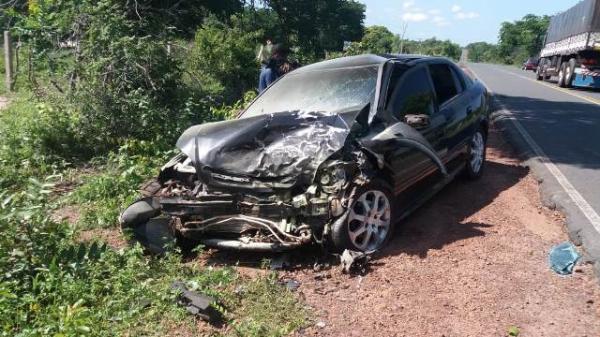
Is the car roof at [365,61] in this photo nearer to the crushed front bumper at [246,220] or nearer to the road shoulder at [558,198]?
the crushed front bumper at [246,220]

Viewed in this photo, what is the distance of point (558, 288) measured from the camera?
153 inches

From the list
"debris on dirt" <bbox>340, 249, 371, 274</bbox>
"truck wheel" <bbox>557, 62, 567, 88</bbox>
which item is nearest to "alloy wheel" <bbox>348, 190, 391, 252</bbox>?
"debris on dirt" <bbox>340, 249, 371, 274</bbox>

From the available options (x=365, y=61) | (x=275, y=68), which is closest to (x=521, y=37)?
(x=275, y=68)

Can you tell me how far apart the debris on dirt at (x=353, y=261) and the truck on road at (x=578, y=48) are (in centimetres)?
1904

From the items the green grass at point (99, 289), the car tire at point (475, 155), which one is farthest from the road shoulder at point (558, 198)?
the green grass at point (99, 289)

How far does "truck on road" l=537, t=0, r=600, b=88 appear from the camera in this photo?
773 inches

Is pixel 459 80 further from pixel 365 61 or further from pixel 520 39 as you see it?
pixel 520 39

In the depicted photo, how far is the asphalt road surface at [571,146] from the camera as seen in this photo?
5254mm

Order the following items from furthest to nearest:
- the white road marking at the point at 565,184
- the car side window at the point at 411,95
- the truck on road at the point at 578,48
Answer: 1. the truck on road at the point at 578,48
2. the white road marking at the point at 565,184
3. the car side window at the point at 411,95

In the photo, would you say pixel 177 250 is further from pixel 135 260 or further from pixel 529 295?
pixel 529 295

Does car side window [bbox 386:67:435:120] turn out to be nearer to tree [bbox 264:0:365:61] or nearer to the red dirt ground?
the red dirt ground

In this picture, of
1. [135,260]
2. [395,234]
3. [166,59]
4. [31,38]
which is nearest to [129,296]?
[135,260]

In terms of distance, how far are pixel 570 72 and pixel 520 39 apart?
74559 millimetres

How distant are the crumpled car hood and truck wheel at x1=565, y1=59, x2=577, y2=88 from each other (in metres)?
19.5
